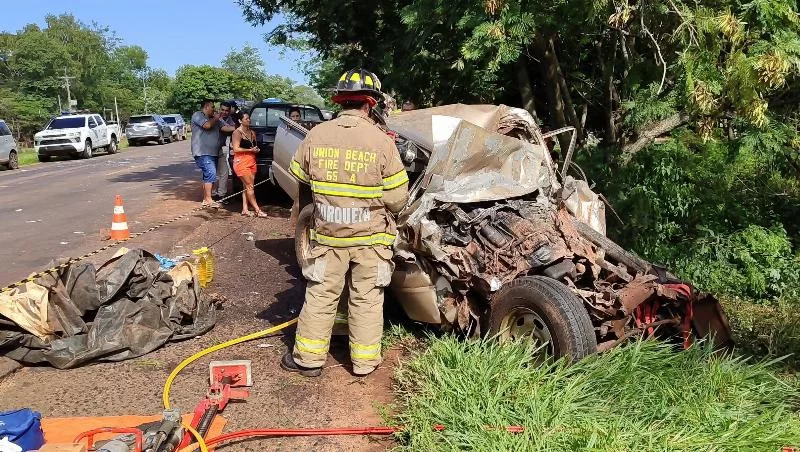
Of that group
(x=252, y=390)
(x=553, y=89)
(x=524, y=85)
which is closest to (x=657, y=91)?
(x=553, y=89)

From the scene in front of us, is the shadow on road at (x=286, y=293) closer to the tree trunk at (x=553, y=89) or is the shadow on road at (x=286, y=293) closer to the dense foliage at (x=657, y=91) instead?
the dense foliage at (x=657, y=91)

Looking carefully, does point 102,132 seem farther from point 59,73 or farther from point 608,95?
point 59,73

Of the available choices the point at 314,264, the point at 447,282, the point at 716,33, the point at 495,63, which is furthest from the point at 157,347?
the point at 716,33

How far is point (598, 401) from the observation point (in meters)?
3.28

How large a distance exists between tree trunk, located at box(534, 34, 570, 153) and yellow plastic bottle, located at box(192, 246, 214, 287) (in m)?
4.21

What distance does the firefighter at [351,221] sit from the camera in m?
3.91

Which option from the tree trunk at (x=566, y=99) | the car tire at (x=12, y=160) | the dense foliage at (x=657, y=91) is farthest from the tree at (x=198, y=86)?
the tree trunk at (x=566, y=99)

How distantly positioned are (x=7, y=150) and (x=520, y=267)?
20448 mm

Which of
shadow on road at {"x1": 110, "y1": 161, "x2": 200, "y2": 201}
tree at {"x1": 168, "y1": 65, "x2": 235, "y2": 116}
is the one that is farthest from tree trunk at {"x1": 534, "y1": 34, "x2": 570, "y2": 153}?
tree at {"x1": 168, "y1": 65, "x2": 235, "y2": 116}

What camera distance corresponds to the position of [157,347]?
4387 mm

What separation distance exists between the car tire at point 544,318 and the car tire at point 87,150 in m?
24.8

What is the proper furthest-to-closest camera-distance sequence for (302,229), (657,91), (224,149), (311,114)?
(311,114) → (224,149) → (302,229) → (657,91)

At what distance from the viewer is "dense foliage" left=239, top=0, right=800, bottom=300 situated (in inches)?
167

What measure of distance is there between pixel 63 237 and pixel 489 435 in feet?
25.0
